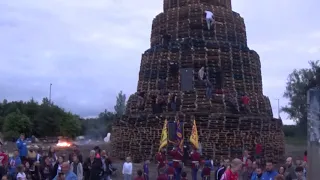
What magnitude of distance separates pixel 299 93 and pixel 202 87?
26.7 metres

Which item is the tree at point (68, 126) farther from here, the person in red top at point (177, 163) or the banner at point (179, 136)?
the person in red top at point (177, 163)

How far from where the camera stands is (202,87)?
83.3 ft

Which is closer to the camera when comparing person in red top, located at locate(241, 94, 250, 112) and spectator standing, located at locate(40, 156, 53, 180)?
spectator standing, located at locate(40, 156, 53, 180)

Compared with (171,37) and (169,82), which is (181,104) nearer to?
(169,82)

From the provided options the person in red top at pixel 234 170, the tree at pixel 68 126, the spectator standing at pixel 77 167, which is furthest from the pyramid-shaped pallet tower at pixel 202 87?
the tree at pixel 68 126

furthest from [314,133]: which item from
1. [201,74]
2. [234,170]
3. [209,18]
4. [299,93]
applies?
[299,93]

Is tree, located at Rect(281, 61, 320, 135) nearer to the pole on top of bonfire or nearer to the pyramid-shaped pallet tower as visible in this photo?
the pyramid-shaped pallet tower

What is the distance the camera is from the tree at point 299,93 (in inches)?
1874

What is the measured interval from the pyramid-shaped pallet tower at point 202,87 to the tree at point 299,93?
68.8 feet

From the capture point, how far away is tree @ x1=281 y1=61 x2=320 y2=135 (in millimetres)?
47594

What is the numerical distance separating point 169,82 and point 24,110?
117 feet

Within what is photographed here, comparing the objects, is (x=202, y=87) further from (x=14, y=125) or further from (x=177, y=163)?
(x=14, y=125)

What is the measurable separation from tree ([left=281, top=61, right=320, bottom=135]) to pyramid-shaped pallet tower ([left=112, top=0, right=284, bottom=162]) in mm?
20978

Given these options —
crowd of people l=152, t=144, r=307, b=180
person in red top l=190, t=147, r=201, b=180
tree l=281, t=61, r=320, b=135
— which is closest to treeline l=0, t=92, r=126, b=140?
tree l=281, t=61, r=320, b=135
